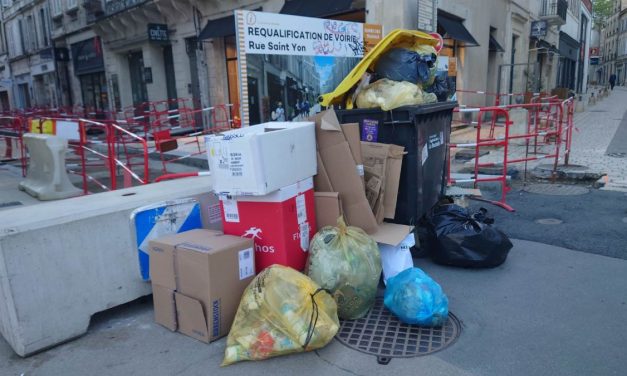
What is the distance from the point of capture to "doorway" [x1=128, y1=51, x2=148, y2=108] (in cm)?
1984

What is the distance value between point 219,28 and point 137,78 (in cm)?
807

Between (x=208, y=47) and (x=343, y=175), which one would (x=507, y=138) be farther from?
(x=208, y=47)

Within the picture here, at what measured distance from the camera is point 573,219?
16.9 ft

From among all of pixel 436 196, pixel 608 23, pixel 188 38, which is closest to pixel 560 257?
pixel 436 196

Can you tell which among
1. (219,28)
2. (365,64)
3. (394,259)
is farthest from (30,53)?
(394,259)

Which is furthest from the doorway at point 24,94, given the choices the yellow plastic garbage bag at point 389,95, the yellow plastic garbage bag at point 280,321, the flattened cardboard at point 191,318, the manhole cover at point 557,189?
the yellow plastic garbage bag at point 280,321

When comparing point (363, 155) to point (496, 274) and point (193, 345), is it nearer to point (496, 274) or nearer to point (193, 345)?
point (496, 274)

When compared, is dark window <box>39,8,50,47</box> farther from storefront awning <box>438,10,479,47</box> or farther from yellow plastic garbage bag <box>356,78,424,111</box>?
yellow plastic garbage bag <box>356,78,424,111</box>

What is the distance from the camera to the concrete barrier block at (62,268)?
2791mm

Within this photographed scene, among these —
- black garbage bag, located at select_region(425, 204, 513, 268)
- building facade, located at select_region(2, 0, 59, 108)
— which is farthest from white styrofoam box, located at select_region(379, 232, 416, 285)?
building facade, located at select_region(2, 0, 59, 108)

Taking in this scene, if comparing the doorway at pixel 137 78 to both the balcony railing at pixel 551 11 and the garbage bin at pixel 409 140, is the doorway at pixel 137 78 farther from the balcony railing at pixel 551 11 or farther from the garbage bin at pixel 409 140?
the balcony railing at pixel 551 11

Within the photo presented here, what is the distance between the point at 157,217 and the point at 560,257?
3568 mm

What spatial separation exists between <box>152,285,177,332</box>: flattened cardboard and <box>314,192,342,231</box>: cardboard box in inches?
49.1

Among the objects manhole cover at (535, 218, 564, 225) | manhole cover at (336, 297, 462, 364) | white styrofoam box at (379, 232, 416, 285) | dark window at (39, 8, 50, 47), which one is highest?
dark window at (39, 8, 50, 47)
